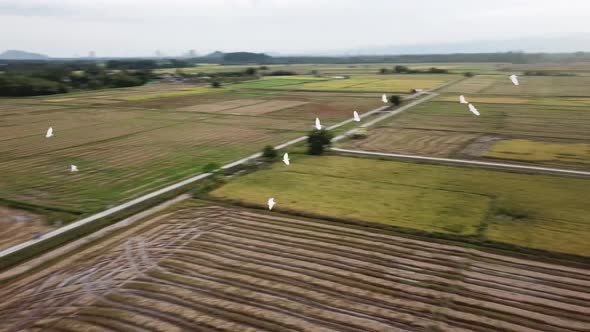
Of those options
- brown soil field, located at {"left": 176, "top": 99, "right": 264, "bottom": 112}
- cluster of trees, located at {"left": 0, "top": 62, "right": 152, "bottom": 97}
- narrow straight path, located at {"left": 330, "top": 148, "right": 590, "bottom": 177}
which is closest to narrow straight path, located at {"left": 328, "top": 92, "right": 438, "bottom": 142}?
narrow straight path, located at {"left": 330, "top": 148, "right": 590, "bottom": 177}

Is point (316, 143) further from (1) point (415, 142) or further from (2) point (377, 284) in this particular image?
(2) point (377, 284)

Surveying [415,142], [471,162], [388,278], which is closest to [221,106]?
[415,142]

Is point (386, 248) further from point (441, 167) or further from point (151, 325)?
point (441, 167)

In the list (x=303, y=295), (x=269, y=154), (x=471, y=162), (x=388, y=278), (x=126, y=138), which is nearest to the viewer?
(x=303, y=295)

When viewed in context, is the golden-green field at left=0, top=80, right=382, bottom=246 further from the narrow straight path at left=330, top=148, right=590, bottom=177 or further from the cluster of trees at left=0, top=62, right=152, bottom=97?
the cluster of trees at left=0, top=62, right=152, bottom=97

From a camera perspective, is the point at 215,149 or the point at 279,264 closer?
the point at 279,264

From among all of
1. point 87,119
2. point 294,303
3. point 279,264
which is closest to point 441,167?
point 279,264

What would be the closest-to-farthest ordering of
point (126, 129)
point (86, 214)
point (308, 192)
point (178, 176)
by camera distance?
point (86, 214) → point (308, 192) → point (178, 176) → point (126, 129)
